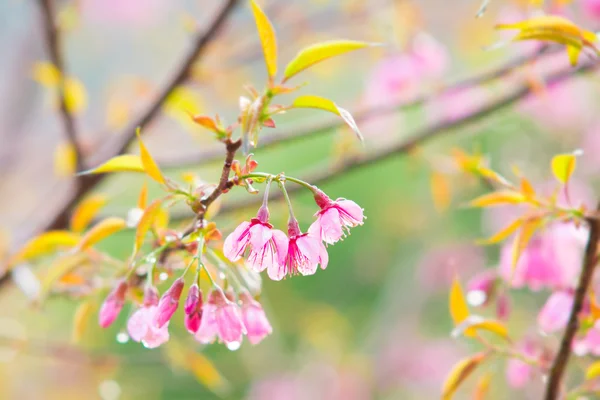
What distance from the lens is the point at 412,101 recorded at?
92 centimetres

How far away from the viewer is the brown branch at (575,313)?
0.49 meters

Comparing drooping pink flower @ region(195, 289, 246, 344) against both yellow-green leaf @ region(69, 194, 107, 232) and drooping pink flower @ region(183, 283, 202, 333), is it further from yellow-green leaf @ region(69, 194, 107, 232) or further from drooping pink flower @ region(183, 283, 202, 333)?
Answer: yellow-green leaf @ region(69, 194, 107, 232)

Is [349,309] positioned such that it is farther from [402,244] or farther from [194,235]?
[194,235]

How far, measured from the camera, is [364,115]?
92 cm

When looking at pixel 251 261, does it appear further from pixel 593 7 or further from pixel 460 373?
pixel 593 7

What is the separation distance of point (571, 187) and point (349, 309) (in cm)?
87

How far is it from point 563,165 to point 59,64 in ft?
2.15

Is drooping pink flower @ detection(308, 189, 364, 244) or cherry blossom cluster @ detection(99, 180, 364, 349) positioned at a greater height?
drooping pink flower @ detection(308, 189, 364, 244)

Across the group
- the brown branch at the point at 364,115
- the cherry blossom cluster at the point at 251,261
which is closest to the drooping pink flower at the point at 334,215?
the cherry blossom cluster at the point at 251,261

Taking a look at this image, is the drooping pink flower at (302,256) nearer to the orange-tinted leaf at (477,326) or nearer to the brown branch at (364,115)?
the orange-tinted leaf at (477,326)

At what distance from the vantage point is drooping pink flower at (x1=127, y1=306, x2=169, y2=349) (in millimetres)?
427

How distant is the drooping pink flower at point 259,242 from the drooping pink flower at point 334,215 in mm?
26

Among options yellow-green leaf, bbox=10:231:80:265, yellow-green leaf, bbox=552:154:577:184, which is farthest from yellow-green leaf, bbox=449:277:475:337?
yellow-green leaf, bbox=10:231:80:265

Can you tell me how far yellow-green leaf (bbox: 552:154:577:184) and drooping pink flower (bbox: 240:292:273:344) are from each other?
0.24 meters
